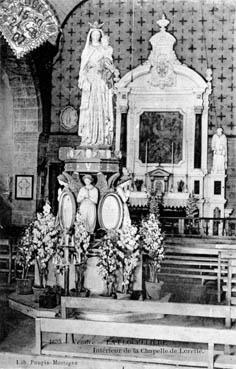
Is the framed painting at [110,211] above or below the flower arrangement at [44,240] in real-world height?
above

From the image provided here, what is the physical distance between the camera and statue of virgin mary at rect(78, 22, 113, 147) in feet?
21.6

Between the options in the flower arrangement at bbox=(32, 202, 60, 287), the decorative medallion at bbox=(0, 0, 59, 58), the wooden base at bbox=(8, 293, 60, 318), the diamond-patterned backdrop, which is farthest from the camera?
the diamond-patterned backdrop

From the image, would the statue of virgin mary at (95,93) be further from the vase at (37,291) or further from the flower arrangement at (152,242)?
the vase at (37,291)

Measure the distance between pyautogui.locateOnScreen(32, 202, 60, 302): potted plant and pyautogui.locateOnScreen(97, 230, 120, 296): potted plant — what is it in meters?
0.59

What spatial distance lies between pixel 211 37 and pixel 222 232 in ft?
15.3

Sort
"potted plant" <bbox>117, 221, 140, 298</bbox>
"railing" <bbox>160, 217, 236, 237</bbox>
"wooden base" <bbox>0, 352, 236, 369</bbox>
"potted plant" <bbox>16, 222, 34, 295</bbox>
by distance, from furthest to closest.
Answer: "railing" <bbox>160, 217, 236, 237</bbox>
"potted plant" <bbox>16, 222, 34, 295</bbox>
"potted plant" <bbox>117, 221, 140, 298</bbox>
"wooden base" <bbox>0, 352, 236, 369</bbox>

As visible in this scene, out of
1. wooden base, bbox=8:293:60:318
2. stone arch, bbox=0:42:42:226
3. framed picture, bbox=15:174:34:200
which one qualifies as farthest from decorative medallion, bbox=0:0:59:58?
framed picture, bbox=15:174:34:200

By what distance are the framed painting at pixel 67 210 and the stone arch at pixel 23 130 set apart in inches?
247

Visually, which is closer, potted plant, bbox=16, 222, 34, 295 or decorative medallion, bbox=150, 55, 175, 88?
potted plant, bbox=16, 222, 34, 295

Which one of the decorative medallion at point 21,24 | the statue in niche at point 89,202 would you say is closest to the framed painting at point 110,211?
the statue in niche at point 89,202

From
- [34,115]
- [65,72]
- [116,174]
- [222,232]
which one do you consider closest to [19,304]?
[116,174]

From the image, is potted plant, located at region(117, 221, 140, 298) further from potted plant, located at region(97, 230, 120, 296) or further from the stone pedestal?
the stone pedestal

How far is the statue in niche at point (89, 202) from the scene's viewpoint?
20.8ft

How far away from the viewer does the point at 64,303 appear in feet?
16.4
